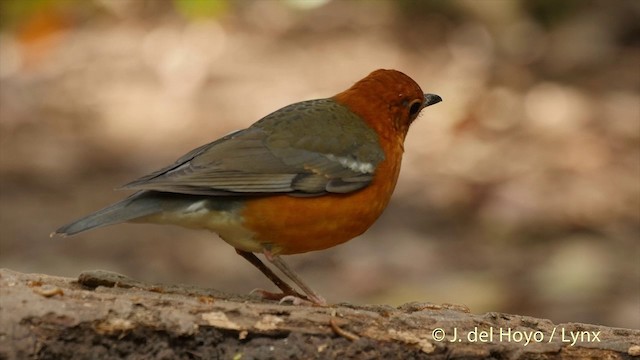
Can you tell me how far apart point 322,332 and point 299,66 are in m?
8.09

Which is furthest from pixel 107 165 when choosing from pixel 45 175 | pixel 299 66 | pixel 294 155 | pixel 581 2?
pixel 581 2

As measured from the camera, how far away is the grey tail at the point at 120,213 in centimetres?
498

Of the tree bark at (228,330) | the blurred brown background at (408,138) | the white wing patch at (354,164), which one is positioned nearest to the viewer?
the tree bark at (228,330)

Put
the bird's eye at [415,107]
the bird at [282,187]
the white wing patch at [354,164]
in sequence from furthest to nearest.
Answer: the bird's eye at [415,107]
the white wing patch at [354,164]
the bird at [282,187]

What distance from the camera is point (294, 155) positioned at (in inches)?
227

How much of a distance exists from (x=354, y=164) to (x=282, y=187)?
48 cm

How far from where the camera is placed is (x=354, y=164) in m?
5.78

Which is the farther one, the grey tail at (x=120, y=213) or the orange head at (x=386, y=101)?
the orange head at (x=386, y=101)

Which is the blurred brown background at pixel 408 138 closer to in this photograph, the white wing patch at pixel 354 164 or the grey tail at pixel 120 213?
the white wing patch at pixel 354 164

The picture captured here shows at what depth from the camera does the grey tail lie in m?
4.98

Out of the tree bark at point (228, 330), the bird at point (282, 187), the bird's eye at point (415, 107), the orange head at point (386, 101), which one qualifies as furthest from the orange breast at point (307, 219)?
the bird's eye at point (415, 107)

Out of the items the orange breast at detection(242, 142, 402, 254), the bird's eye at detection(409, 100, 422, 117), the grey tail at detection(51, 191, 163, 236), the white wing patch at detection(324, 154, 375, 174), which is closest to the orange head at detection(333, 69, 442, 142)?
the bird's eye at detection(409, 100, 422, 117)

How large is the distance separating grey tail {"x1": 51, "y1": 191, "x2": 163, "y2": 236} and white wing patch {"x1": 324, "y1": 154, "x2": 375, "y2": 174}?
0.98 meters

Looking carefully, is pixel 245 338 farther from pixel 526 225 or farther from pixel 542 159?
pixel 542 159
